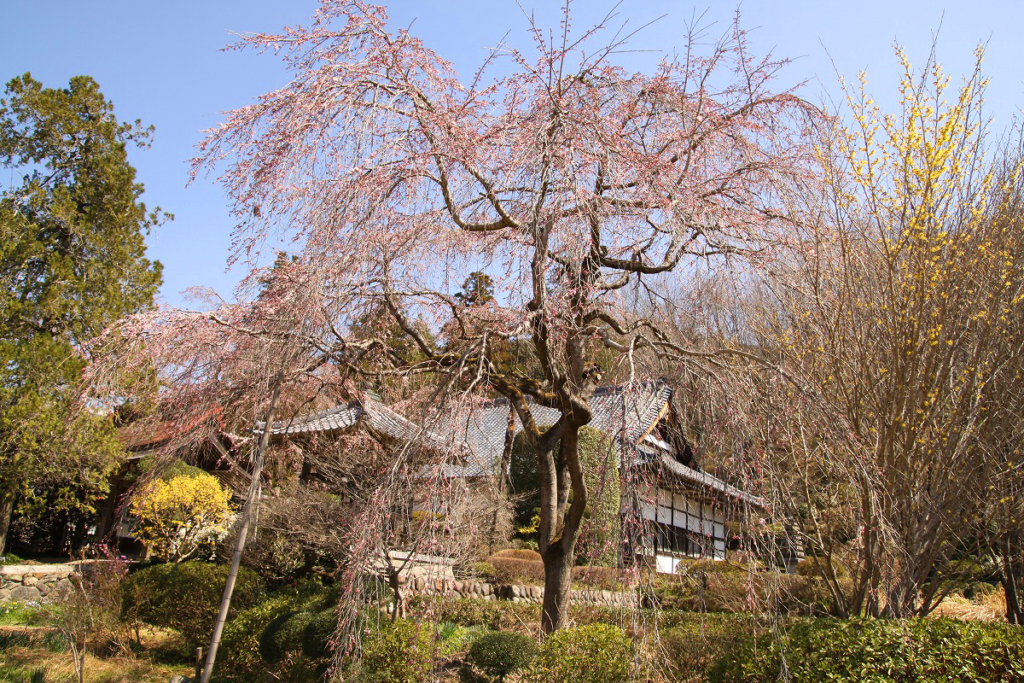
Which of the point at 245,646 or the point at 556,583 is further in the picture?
the point at 245,646

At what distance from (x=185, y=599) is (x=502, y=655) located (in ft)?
15.7

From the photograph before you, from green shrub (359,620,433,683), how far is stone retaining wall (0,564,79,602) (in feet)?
27.7

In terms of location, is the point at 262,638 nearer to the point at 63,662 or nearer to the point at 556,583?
the point at 63,662

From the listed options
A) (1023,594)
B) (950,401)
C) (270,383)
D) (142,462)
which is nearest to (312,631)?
(270,383)

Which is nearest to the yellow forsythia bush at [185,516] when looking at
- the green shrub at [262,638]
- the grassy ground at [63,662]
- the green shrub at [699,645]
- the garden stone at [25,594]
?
the grassy ground at [63,662]

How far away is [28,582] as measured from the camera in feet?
40.2

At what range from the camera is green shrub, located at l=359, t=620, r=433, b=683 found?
5574 mm

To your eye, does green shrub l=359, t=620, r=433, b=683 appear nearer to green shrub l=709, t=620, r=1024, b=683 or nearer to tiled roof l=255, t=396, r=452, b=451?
tiled roof l=255, t=396, r=452, b=451

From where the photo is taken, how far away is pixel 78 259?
13.8 m

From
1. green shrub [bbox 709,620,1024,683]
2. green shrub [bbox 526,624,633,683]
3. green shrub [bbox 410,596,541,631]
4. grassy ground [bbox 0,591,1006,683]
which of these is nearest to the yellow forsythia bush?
grassy ground [bbox 0,591,1006,683]

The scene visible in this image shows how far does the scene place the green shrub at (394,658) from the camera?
5574 mm

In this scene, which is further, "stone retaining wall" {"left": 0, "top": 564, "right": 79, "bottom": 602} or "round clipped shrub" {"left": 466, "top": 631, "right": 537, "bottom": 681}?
"stone retaining wall" {"left": 0, "top": 564, "right": 79, "bottom": 602}

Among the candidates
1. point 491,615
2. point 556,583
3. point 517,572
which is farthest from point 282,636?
point 517,572

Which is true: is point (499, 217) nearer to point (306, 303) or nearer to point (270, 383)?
point (306, 303)
